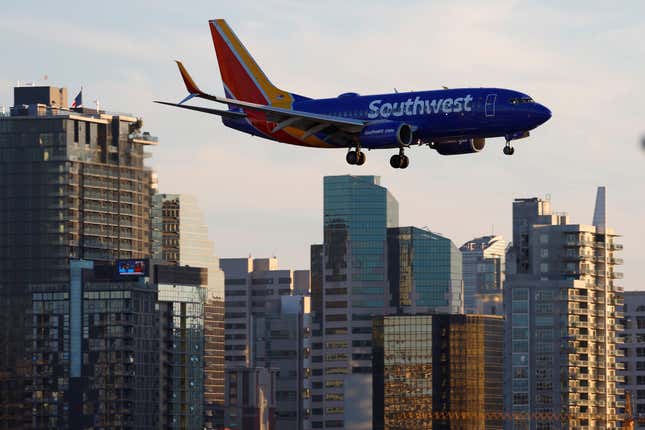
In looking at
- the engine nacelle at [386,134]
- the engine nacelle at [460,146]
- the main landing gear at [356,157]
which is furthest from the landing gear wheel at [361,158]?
the engine nacelle at [460,146]

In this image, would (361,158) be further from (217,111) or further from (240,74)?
(240,74)

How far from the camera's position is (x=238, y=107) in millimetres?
184750

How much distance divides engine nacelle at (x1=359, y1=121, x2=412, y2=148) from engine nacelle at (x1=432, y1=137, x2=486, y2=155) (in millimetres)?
6535

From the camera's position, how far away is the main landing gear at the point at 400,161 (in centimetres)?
16875

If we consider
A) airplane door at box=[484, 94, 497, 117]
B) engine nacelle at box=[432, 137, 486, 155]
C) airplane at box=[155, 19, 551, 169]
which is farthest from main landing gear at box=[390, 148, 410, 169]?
airplane door at box=[484, 94, 497, 117]

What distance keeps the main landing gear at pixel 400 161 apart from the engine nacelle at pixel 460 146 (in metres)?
4.22

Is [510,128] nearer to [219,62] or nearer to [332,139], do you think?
[332,139]

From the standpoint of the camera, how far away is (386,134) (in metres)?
166

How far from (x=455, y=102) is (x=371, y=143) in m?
8.03

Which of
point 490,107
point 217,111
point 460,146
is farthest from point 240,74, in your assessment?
point 490,107

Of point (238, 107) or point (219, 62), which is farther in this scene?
point (219, 62)

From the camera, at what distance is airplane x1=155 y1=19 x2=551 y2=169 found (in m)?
165

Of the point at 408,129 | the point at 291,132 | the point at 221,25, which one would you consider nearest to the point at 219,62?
the point at 221,25

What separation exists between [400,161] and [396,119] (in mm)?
3667
